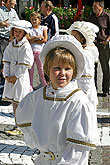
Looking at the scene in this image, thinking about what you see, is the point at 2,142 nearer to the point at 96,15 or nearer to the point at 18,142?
the point at 18,142

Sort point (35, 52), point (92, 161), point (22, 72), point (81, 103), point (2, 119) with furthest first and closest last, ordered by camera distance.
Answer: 1. point (35, 52)
2. point (2, 119)
3. point (22, 72)
4. point (92, 161)
5. point (81, 103)

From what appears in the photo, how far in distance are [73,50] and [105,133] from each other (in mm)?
4071

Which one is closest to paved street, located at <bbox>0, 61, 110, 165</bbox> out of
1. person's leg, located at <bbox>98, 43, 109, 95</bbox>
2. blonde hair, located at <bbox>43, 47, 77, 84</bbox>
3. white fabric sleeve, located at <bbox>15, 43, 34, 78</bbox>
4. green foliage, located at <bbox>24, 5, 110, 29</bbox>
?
white fabric sleeve, located at <bbox>15, 43, 34, 78</bbox>

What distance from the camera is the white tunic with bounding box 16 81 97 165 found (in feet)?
9.78

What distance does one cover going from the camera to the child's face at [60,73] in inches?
124

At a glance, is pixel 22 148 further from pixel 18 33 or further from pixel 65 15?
pixel 65 15

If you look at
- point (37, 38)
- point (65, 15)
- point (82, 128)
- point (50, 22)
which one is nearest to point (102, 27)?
point (50, 22)

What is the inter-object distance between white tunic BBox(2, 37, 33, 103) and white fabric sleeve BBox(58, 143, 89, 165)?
3.92 meters

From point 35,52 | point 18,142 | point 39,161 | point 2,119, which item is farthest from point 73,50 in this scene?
point 35,52

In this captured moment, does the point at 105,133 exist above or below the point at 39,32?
below

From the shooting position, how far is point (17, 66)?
6863mm

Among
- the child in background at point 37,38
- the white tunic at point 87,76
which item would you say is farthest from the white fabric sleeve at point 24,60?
the child in background at point 37,38

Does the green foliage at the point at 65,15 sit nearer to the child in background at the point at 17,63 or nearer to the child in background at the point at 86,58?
Answer: the child in background at the point at 17,63

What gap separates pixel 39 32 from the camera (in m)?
9.93
